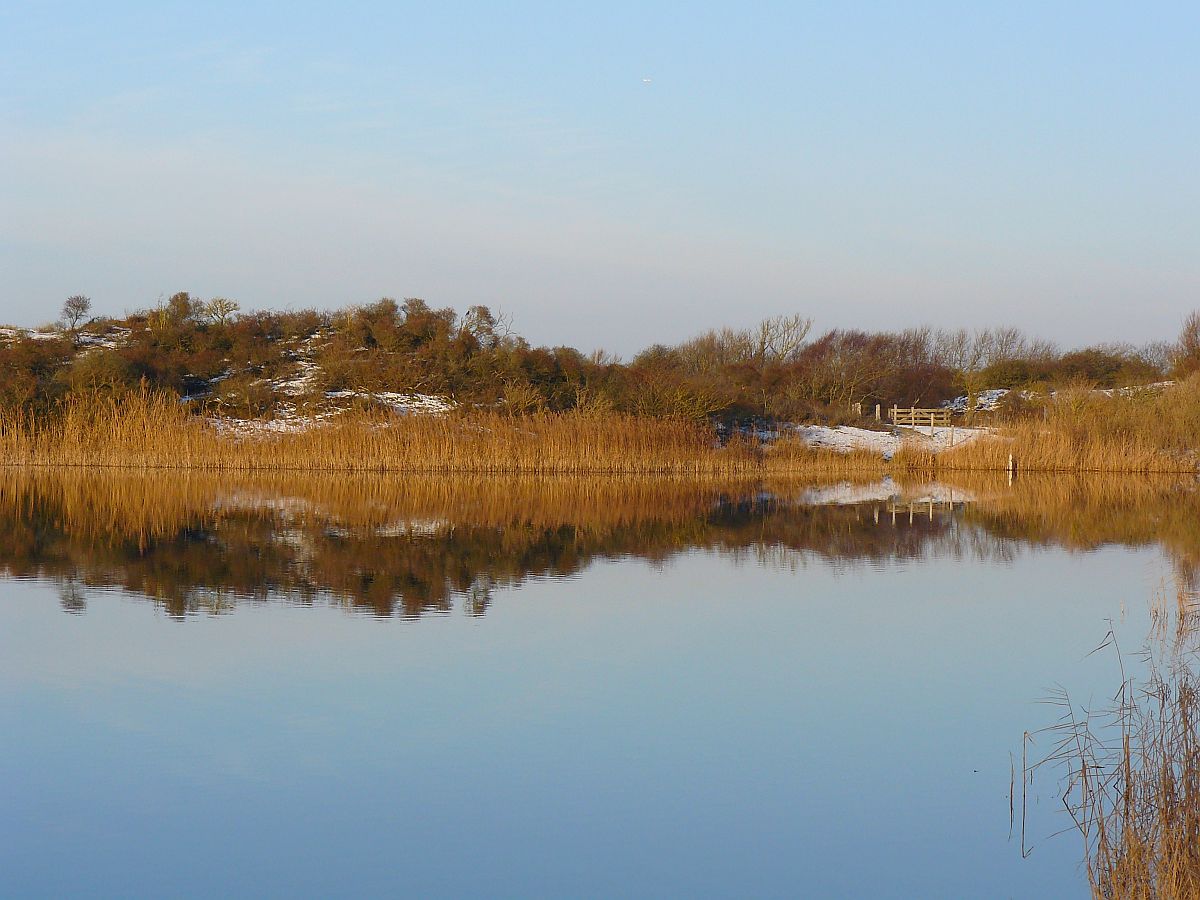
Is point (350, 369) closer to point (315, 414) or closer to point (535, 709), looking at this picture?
point (315, 414)

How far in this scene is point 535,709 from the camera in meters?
7.45

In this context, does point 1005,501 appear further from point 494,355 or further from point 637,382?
point 494,355

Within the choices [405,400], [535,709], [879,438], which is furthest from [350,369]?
[535,709]

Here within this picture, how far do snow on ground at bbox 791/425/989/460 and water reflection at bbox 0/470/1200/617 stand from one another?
755cm

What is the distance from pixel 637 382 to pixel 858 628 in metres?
24.1

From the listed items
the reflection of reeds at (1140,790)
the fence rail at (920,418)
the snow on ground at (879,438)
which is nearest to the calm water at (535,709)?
the reflection of reeds at (1140,790)

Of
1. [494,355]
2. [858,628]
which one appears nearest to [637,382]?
[494,355]

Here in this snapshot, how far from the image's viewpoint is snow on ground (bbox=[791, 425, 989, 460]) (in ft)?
113

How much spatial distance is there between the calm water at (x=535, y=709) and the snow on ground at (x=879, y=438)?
728 inches

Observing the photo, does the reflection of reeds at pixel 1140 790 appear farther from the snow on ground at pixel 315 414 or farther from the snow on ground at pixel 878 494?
the snow on ground at pixel 315 414

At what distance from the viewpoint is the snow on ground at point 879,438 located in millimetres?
34344

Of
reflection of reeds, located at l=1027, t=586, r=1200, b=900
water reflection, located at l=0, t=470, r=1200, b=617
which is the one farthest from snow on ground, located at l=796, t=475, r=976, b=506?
reflection of reeds, located at l=1027, t=586, r=1200, b=900

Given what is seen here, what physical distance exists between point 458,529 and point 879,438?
21743 millimetres

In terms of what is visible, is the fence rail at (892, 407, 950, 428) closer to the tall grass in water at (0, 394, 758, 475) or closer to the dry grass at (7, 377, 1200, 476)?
the dry grass at (7, 377, 1200, 476)
